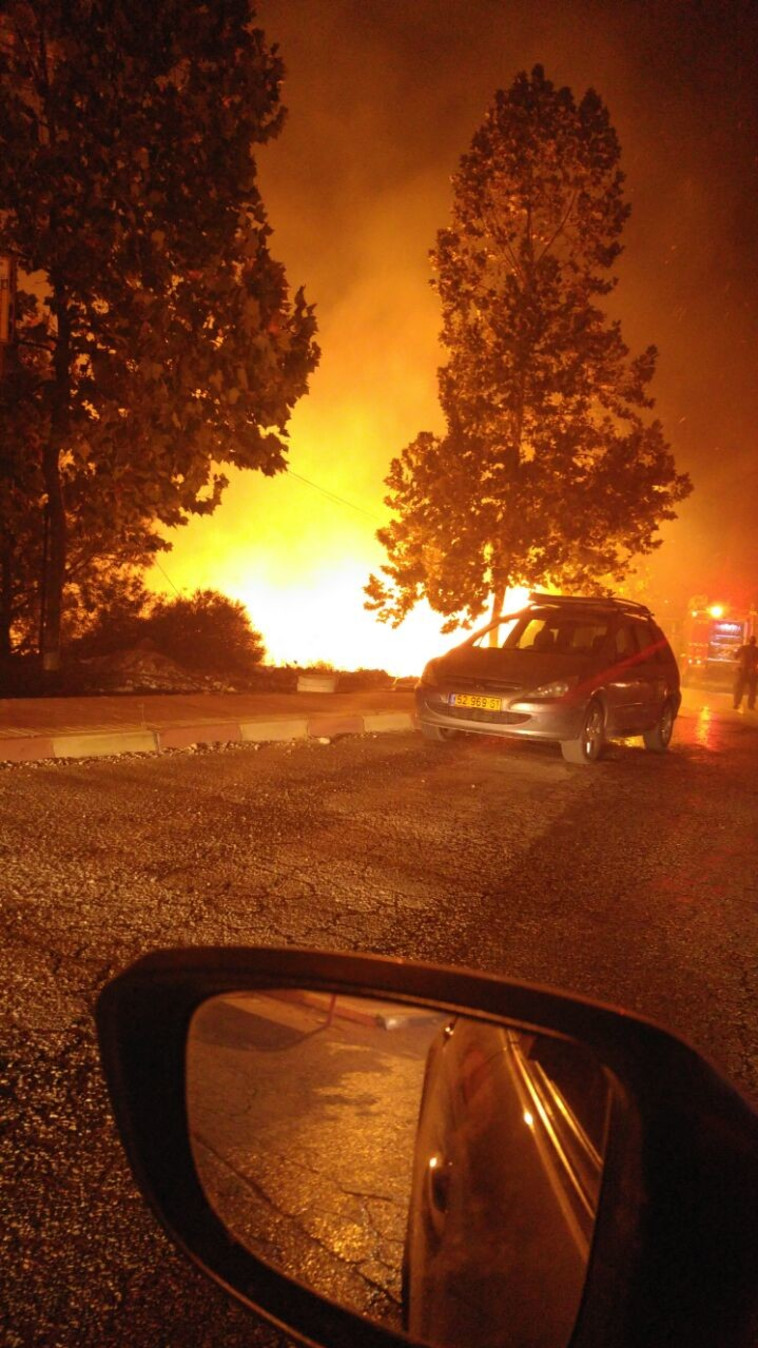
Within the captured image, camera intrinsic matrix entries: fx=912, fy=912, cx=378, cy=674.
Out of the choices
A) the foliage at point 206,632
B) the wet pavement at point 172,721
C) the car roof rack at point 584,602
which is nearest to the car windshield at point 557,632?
the car roof rack at point 584,602

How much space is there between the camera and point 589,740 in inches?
390

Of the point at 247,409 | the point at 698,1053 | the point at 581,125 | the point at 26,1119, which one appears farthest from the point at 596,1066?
the point at 581,125

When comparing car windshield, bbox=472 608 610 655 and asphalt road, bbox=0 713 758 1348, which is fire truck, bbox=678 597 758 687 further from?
asphalt road, bbox=0 713 758 1348

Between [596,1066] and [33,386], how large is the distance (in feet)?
45.5

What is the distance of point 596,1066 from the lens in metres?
1.10

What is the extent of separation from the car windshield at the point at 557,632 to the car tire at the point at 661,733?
171cm

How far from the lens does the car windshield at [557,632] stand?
10555mm

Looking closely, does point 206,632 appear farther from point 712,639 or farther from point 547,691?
point 712,639

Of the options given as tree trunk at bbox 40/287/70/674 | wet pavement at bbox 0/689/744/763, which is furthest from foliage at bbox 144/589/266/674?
wet pavement at bbox 0/689/744/763

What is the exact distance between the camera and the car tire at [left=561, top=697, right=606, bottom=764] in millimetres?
9711

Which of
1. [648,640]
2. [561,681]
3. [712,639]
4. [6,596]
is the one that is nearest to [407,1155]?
[561,681]

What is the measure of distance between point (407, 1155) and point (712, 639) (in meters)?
42.9

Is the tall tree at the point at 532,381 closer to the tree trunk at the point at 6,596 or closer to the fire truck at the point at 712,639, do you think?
the tree trunk at the point at 6,596

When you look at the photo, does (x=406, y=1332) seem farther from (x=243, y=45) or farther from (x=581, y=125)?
(x=581, y=125)
